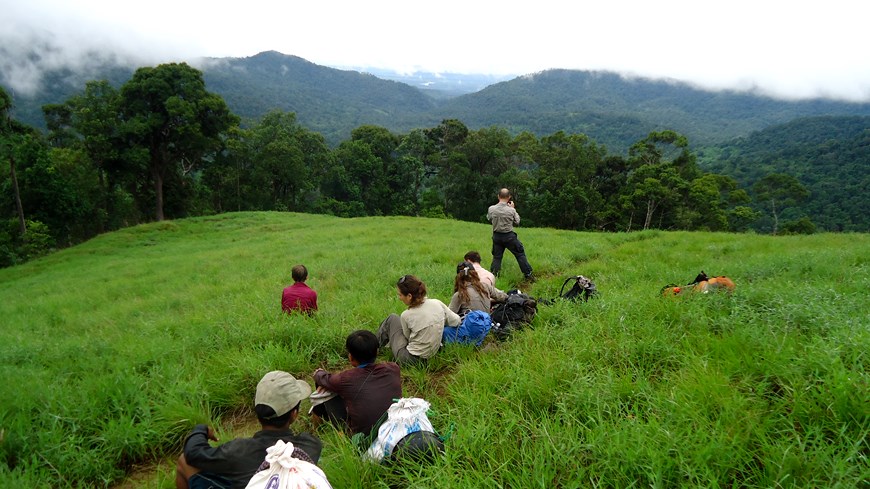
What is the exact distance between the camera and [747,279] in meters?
5.95

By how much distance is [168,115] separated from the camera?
25.0 metres

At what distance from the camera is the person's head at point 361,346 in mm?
3029

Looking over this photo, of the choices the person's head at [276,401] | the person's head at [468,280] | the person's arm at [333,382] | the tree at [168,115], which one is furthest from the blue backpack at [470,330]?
the tree at [168,115]

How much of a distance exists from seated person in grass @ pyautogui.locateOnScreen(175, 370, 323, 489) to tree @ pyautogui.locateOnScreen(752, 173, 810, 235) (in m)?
57.3

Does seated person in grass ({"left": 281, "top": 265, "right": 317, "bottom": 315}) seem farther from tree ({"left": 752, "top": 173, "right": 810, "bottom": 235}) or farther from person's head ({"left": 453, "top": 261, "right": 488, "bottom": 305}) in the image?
tree ({"left": 752, "top": 173, "right": 810, "bottom": 235})

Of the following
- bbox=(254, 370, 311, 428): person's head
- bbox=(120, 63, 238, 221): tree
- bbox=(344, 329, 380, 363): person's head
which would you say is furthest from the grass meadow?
bbox=(120, 63, 238, 221): tree

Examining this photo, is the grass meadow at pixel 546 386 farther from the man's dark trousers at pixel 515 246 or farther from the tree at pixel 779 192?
the tree at pixel 779 192

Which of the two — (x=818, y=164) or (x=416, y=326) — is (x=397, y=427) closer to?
(x=416, y=326)

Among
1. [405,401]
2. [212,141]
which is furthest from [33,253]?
[405,401]

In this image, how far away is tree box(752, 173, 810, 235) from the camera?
44938mm

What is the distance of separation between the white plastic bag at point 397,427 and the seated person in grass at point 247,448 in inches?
14.3

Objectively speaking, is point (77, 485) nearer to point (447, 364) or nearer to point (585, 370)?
point (447, 364)

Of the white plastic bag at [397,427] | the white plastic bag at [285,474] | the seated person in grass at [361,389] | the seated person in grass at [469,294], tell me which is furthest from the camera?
the seated person in grass at [469,294]

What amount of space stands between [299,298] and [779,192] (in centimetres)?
5908
